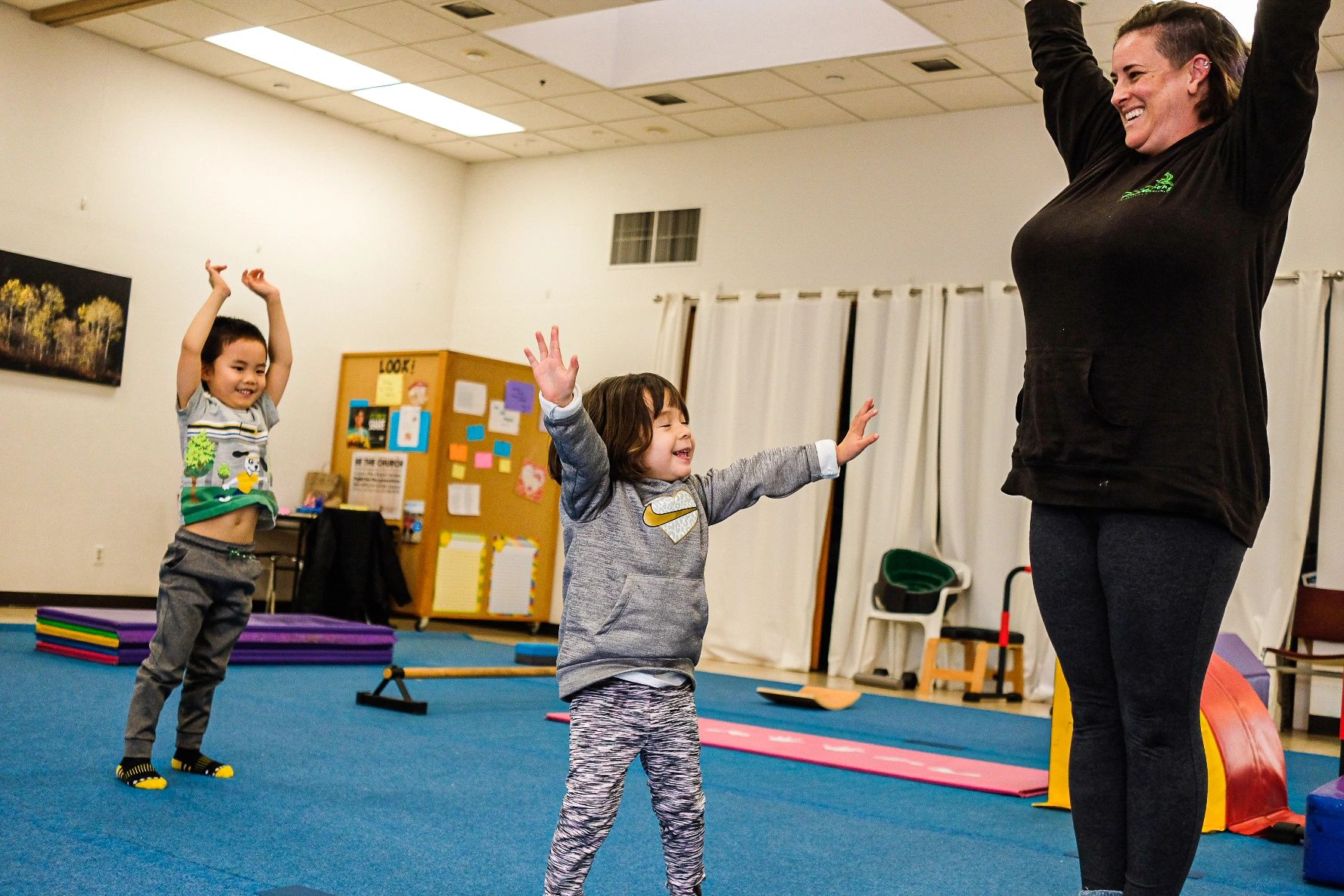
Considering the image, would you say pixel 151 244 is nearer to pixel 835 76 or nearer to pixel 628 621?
pixel 835 76

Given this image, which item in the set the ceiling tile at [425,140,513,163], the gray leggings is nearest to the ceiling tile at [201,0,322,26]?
the ceiling tile at [425,140,513,163]

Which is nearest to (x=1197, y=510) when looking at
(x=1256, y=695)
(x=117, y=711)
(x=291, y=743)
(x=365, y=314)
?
(x=1256, y=695)

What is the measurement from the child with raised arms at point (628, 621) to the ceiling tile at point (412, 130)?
24.0 feet

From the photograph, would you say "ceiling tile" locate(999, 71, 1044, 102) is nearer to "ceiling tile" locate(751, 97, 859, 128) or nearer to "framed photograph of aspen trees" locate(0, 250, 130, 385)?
"ceiling tile" locate(751, 97, 859, 128)

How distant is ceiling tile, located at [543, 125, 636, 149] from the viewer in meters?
8.69

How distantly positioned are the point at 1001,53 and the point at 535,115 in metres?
3.15

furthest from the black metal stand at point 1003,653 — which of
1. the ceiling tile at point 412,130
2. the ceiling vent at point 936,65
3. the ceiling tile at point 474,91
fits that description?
the ceiling tile at point 412,130

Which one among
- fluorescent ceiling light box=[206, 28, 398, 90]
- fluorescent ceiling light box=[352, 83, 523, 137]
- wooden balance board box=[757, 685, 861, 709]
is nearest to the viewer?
wooden balance board box=[757, 685, 861, 709]

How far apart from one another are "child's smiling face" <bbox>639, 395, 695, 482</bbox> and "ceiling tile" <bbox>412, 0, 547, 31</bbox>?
17.0ft

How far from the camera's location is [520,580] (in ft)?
28.6

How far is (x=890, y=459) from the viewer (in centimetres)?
755

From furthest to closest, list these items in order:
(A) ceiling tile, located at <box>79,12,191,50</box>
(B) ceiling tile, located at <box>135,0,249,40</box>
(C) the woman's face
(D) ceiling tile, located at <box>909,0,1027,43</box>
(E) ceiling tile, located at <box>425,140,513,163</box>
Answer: (E) ceiling tile, located at <box>425,140,513,163</box>, (A) ceiling tile, located at <box>79,12,191,50</box>, (B) ceiling tile, located at <box>135,0,249,40</box>, (D) ceiling tile, located at <box>909,0,1027,43</box>, (C) the woman's face

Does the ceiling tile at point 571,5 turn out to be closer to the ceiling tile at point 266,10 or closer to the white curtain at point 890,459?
the ceiling tile at point 266,10

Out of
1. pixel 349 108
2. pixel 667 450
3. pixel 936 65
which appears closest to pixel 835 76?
pixel 936 65
